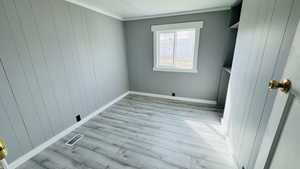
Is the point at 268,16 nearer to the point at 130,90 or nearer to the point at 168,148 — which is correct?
the point at 168,148

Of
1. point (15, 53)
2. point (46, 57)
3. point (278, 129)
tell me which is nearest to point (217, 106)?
point (278, 129)

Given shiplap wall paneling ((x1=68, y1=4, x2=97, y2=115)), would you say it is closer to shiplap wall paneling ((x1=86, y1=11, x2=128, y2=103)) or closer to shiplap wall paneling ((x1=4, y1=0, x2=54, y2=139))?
shiplap wall paneling ((x1=86, y1=11, x2=128, y2=103))

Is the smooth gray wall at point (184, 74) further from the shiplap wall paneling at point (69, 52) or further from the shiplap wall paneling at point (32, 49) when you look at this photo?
the shiplap wall paneling at point (32, 49)

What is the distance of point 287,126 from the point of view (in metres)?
0.59

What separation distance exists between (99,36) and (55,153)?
7.50 ft

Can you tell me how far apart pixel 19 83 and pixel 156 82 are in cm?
278

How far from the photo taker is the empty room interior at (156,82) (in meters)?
0.92

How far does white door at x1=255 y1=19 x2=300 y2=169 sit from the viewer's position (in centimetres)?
53

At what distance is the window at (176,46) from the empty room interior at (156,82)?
0.03 m

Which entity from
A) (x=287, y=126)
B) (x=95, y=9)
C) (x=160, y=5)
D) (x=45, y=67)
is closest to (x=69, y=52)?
(x=45, y=67)

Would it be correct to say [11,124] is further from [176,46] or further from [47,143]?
[176,46]

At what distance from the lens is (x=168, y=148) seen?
181cm

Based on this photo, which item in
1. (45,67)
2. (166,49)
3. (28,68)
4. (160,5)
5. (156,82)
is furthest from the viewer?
(156,82)

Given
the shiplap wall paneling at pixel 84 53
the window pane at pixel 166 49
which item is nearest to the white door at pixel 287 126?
the shiplap wall paneling at pixel 84 53
